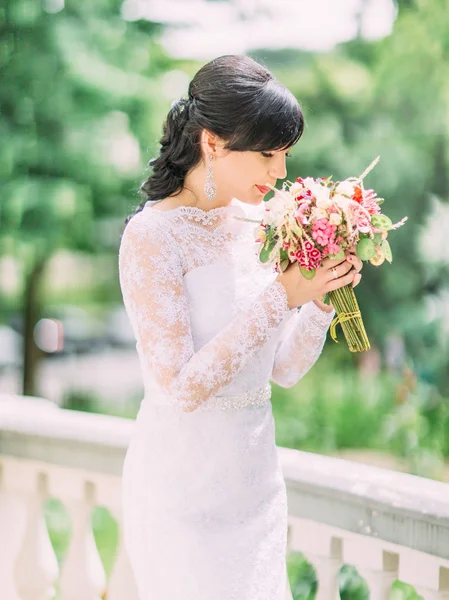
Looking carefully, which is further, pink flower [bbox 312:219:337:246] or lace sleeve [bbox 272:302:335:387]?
lace sleeve [bbox 272:302:335:387]

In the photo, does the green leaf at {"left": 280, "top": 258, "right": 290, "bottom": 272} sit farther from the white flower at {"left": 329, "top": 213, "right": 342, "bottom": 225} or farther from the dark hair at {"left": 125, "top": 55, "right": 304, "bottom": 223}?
the dark hair at {"left": 125, "top": 55, "right": 304, "bottom": 223}

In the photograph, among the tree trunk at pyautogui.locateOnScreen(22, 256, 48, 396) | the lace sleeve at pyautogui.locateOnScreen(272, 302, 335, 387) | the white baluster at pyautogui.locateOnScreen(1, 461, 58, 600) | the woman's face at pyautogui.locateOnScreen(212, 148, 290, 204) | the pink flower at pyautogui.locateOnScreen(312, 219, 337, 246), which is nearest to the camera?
the pink flower at pyautogui.locateOnScreen(312, 219, 337, 246)

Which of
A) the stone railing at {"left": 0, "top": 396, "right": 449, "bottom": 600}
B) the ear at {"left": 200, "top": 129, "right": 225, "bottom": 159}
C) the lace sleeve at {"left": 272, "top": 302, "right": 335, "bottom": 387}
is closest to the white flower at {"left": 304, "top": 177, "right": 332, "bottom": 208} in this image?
the ear at {"left": 200, "top": 129, "right": 225, "bottom": 159}

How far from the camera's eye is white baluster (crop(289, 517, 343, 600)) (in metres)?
2.22

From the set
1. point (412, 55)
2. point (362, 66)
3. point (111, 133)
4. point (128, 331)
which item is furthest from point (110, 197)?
point (128, 331)

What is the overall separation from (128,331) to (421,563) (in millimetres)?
20800

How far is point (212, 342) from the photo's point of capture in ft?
6.28

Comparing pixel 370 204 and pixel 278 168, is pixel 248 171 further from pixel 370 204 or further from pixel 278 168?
pixel 370 204

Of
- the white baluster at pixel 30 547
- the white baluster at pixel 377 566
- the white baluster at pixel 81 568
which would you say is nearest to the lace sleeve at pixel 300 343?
the white baluster at pixel 377 566

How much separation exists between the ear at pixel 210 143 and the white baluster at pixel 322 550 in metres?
0.99

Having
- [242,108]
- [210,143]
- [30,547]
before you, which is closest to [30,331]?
[30,547]

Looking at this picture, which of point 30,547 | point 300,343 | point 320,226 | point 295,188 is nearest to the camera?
point 320,226

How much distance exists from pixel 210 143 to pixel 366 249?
0.48 m

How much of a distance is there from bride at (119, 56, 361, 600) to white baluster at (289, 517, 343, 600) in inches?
4.9
